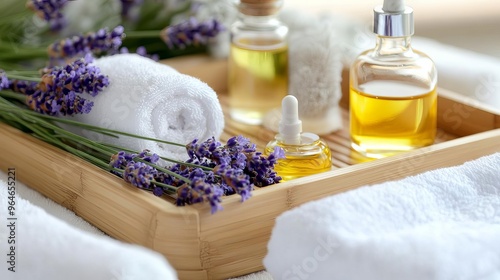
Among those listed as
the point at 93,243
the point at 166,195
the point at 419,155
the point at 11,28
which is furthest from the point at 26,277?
the point at 11,28

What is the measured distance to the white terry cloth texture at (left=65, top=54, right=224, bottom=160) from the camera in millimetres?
891

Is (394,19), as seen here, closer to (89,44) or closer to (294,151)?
(294,151)

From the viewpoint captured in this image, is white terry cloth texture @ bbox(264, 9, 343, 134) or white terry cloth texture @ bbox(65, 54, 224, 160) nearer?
white terry cloth texture @ bbox(65, 54, 224, 160)

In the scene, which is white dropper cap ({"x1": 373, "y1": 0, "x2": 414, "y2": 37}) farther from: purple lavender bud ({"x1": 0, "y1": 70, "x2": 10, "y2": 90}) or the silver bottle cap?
purple lavender bud ({"x1": 0, "y1": 70, "x2": 10, "y2": 90})

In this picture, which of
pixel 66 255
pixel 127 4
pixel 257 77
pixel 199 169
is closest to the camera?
pixel 66 255

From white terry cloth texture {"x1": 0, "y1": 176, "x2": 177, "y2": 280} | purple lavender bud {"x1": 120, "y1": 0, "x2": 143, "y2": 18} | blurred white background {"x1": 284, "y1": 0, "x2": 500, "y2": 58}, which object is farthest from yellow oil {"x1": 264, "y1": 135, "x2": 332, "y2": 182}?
blurred white background {"x1": 284, "y1": 0, "x2": 500, "y2": 58}

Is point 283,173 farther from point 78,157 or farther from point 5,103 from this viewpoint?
point 5,103

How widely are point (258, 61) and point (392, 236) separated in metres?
0.45

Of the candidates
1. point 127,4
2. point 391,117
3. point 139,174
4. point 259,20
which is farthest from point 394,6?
point 127,4

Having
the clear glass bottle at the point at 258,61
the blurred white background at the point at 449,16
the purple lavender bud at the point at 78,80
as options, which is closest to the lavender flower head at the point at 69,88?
the purple lavender bud at the point at 78,80

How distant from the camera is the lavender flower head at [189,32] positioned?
122 centimetres

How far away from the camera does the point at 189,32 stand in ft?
4.00

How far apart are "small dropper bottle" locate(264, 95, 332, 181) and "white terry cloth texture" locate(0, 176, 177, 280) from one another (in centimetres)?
24

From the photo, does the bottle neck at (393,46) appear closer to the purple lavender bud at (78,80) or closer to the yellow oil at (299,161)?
the yellow oil at (299,161)
